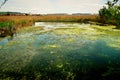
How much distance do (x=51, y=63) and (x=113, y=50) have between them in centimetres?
500

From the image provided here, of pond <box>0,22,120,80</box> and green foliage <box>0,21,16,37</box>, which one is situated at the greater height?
green foliage <box>0,21,16,37</box>

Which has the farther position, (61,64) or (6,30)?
(6,30)

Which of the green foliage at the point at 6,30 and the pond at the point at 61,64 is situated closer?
the pond at the point at 61,64

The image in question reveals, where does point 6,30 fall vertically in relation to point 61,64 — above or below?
above

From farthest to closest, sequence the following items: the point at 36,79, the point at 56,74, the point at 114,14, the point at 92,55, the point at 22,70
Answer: the point at 92,55, the point at 22,70, the point at 56,74, the point at 36,79, the point at 114,14

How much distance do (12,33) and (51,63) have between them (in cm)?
1391

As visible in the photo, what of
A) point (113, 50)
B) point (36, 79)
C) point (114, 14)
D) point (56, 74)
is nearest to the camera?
point (114, 14)

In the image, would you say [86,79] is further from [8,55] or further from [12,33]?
[12,33]

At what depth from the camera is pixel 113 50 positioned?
43.4ft

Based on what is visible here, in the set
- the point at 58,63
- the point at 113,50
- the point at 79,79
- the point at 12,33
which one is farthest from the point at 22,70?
the point at 12,33

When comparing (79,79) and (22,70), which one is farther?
(22,70)

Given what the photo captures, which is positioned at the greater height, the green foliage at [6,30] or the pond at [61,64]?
the green foliage at [6,30]

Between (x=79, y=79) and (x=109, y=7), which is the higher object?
(x=109, y=7)

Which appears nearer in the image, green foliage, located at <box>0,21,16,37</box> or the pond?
the pond
